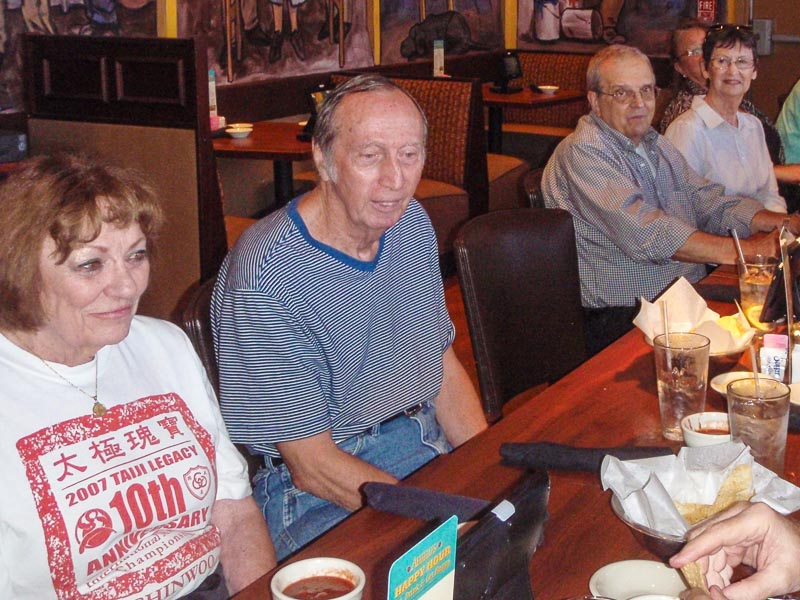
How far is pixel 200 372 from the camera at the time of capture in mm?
1665

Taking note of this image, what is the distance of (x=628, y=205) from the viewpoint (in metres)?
2.81

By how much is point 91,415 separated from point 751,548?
→ 921mm

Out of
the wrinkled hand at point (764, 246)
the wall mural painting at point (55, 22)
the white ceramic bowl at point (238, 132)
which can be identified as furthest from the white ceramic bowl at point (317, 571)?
the white ceramic bowl at point (238, 132)

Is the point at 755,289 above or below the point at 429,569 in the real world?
below

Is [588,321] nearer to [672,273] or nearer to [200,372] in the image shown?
[672,273]

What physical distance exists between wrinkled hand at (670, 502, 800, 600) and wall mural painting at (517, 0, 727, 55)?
20.7ft

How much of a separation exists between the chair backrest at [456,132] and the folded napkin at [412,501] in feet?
13.0

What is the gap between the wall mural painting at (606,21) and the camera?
7.00m

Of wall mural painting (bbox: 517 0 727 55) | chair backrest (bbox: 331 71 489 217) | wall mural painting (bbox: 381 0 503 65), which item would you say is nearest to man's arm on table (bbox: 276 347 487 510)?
chair backrest (bbox: 331 71 489 217)

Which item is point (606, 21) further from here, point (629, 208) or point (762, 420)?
point (762, 420)

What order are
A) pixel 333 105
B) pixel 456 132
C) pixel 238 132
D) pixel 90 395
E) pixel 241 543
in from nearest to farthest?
pixel 90 395
pixel 241 543
pixel 333 105
pixel 238 132
pixel 456 132

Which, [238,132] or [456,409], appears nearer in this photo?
[456,409]

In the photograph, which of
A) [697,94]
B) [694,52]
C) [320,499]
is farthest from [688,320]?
[694,52]

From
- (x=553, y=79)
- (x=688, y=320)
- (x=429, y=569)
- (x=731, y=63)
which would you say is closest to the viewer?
(x=429, y=569)
